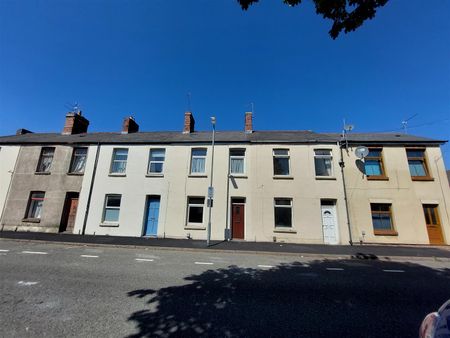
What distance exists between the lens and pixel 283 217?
1357cm

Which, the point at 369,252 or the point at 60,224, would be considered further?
the point at 60,224

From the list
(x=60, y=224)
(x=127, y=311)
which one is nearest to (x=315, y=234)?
(x=127, y=311)

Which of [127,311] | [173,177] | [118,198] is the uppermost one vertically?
[173,177]

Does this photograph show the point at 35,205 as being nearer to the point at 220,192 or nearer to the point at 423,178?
the point at 220,192

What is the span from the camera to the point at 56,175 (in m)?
15.3

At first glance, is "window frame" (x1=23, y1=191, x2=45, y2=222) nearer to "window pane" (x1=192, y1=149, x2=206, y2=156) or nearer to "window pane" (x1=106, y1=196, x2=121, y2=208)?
"window pane" (x1=106, y1=196, x2=121, y2=208)

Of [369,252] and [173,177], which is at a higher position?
[173,177]

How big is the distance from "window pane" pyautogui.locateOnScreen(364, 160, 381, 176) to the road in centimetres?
656

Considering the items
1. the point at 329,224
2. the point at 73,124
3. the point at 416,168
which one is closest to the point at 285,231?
the point at 329,224

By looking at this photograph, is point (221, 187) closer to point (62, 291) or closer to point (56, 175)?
point (62, 291)

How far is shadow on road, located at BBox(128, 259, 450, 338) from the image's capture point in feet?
12.0

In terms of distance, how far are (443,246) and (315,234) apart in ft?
22.6

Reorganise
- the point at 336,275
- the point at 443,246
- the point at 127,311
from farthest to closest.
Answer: the point at 443,246 → the point at 336,275 → the point at 127,311

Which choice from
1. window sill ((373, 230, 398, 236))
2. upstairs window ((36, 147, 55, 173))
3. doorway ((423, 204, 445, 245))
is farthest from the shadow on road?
upstairs window ((36, 147, 55, 173))
